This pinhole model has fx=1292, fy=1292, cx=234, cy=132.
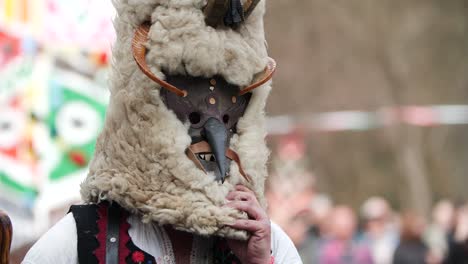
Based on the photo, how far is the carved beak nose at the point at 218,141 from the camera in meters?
3.80

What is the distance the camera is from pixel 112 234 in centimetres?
380

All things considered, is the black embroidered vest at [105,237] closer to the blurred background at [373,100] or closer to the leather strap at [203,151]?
the leather strap at [203,151]

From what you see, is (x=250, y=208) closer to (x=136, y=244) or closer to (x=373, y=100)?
(x=136, y=244)

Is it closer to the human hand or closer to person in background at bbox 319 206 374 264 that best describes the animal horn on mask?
the human hand

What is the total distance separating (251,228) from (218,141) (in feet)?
0.90

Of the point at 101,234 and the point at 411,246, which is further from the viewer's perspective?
the point at 411,246

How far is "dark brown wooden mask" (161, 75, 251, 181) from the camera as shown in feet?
12.5

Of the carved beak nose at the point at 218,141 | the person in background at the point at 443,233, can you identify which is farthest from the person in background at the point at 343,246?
the carved beak nose at the point at 218,141

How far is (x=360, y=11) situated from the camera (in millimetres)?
27438

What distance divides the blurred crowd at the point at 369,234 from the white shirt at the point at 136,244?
24.4 ft

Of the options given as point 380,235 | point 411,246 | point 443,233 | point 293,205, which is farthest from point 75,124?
point 293,205

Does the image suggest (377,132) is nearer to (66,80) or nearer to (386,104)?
(386,104)

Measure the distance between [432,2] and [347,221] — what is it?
51.2 ft

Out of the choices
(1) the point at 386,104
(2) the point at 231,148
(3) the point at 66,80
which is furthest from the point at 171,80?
(1) the point at 386,104
